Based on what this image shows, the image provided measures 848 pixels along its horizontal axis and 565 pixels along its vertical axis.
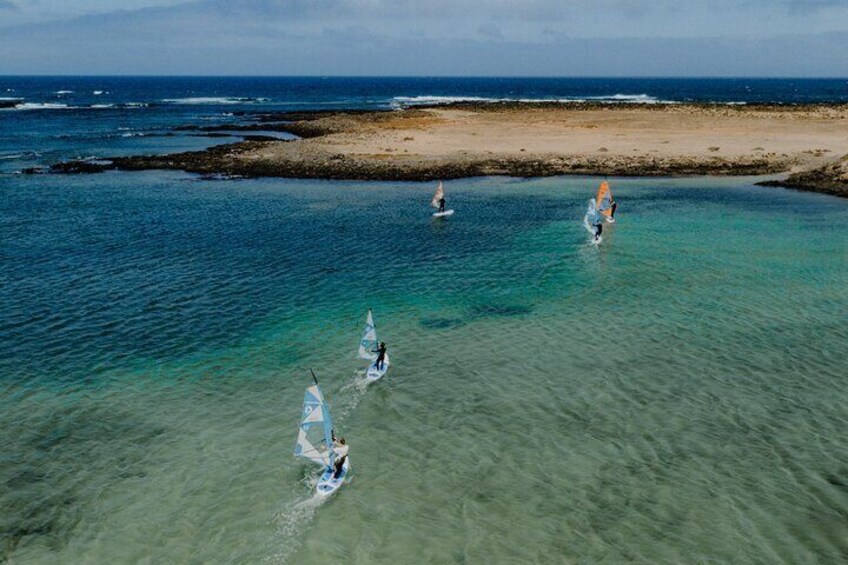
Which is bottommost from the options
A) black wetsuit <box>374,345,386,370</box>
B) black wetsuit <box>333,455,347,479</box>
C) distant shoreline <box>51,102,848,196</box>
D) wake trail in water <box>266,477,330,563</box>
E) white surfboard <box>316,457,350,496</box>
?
wake trail in water <box>266,477,330,563</box>

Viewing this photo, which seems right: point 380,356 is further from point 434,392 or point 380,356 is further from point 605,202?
point 605,202

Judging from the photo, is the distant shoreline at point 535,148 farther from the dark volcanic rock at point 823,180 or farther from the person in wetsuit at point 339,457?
the person in wetsuit at point 339,457

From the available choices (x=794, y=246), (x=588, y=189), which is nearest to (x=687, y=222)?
(x=794, y=246)

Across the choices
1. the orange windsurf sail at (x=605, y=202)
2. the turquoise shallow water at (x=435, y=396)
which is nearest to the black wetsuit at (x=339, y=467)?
the turquoise shallow water at (x=435, y=396)

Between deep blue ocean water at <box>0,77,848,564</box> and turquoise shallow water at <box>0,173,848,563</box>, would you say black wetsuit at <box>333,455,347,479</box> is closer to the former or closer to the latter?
deep blue ocean water at <box>0,77,848,564</box>

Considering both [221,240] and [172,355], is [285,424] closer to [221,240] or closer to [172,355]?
[172,355]

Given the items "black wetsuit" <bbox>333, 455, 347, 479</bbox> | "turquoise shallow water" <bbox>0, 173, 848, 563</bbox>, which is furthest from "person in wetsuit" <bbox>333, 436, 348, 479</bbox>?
"turquoise shallow water" <bbox>0, 173, 848, 563</bbox>

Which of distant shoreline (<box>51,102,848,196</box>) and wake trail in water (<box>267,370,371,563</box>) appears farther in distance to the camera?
distant shoreline (<box>51,102,848,196</box>)
